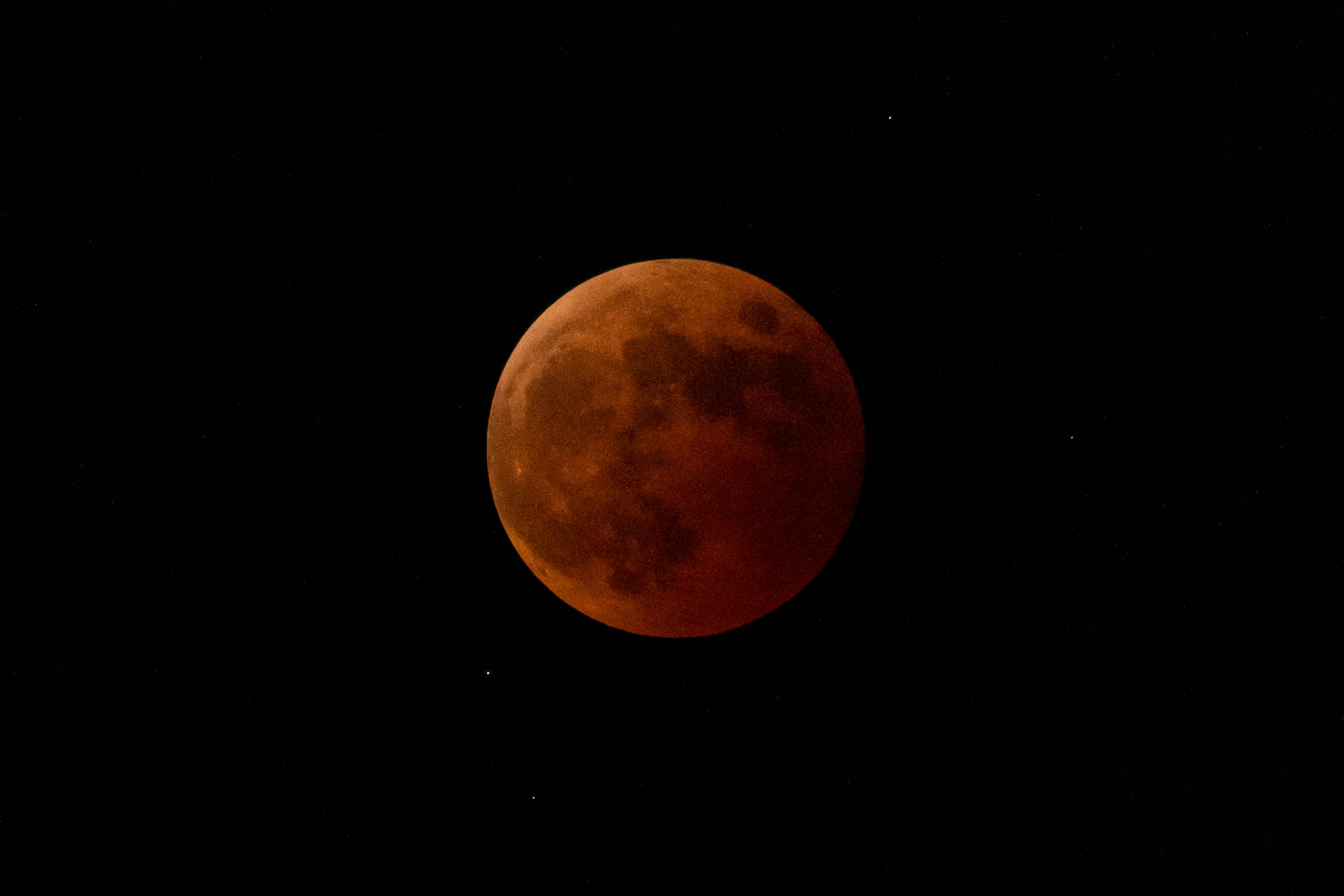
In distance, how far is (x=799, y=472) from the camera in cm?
335

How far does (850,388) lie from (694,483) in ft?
3.54

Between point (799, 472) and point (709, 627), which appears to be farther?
point (709, 627)

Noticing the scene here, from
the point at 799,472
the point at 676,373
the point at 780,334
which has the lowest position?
the point at 799,472

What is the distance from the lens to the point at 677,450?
3211 mm

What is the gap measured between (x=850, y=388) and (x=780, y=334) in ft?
1.69

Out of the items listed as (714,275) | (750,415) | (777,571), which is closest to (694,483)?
(750,415)

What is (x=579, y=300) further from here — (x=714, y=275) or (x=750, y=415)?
(x=750, y=415)

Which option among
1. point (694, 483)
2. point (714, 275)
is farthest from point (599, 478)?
point (714, 275)

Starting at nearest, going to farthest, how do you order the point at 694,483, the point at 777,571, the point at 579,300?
1. the point at 694,483
2. the point at 777,571
3. the point at 579,300

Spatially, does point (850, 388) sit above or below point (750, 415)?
above

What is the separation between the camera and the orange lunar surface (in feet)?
10.6

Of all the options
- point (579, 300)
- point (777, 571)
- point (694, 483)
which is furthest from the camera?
→ point (579, 300)

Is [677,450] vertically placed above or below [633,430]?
below

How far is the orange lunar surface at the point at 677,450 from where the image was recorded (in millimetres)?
3234
